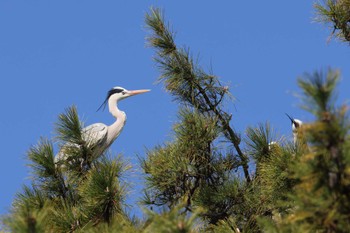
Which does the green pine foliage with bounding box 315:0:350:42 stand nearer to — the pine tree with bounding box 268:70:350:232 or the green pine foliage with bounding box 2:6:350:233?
the green pine foliage with bounding box 2:6:350:233

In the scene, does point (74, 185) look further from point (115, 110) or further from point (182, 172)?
point (115, 110)

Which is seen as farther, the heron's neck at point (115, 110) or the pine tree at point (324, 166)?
the heron's neck at point (115, 110)

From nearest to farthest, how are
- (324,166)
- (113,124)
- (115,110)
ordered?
(324,166) → (113,124) → (115,110)

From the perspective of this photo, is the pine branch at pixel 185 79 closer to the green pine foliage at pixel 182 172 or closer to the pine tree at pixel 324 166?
the green pine foliage at pixel 182 172

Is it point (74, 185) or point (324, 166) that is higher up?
point (74, 185)

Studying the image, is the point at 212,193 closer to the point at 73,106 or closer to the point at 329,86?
the point at 73,106

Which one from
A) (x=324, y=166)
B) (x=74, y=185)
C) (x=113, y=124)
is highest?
(x=113, y=124)

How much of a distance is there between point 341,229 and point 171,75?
9.54 ft

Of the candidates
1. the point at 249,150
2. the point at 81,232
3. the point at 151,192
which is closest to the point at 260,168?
the point at 249,150

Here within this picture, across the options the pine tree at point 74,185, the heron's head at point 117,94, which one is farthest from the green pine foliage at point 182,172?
the heron's head at point 117,94

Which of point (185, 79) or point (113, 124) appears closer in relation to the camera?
point (185, 79)

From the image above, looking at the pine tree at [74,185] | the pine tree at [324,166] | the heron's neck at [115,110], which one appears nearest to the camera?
the pine tree at [324,166]

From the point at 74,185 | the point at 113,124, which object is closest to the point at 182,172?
the point at 74,185

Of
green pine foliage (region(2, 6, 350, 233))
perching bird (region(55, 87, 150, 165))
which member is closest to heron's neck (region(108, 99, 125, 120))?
perching bird (region(55, 87, 150, 165))
